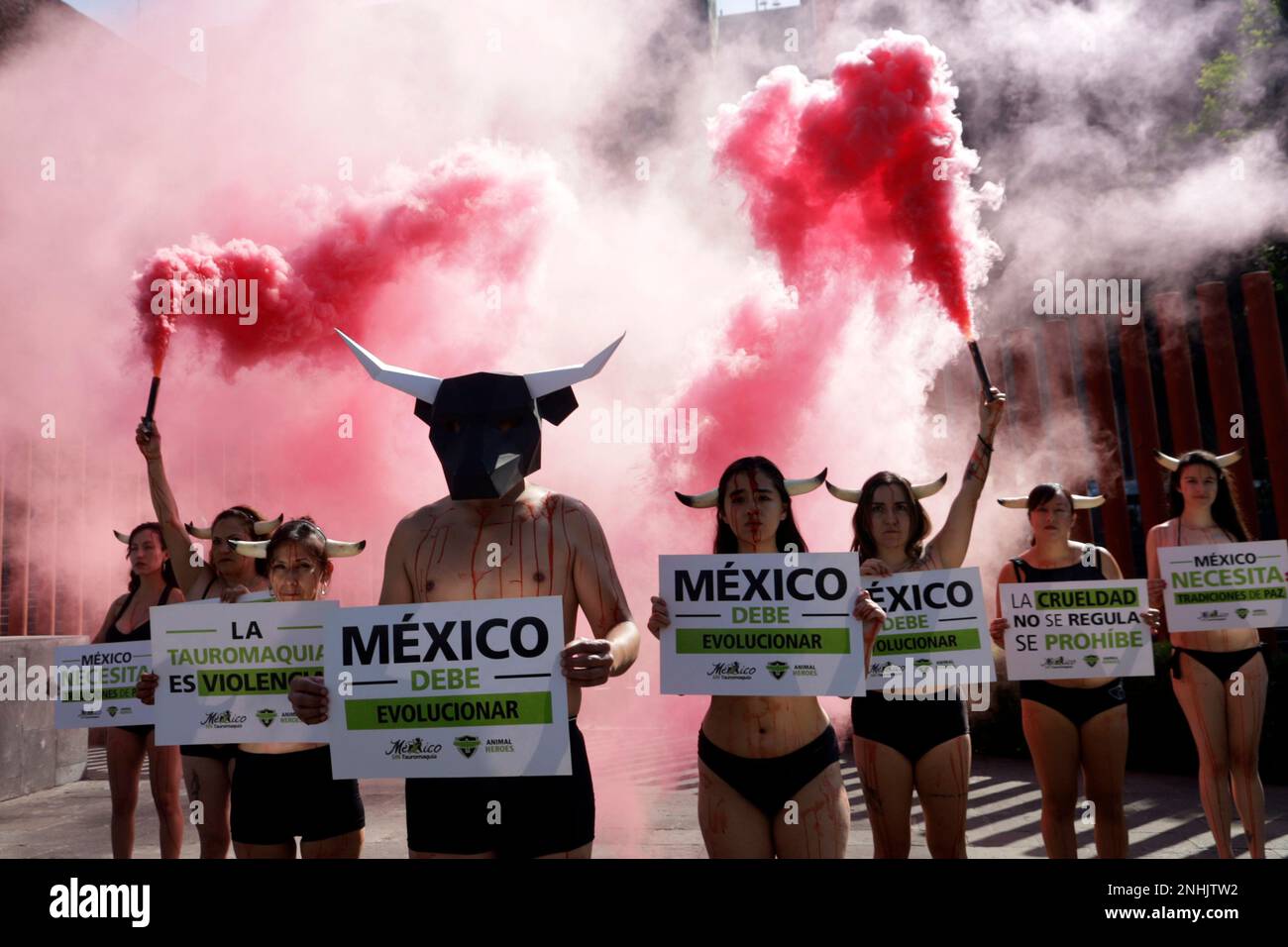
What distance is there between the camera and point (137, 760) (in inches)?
210

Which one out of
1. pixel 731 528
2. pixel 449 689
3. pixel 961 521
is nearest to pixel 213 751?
pixel 449 689

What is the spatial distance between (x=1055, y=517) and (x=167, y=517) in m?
4.56

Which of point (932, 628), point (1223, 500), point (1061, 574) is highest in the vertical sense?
point (1223, 500)

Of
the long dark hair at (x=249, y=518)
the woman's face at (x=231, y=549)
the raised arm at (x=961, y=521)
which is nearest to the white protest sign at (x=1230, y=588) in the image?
the raised arm at (x=961, y=521)

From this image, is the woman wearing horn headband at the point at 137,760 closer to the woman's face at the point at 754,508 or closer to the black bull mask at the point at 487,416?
the black bull mask at the point at 487,416

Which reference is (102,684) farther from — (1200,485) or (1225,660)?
(1200,485)

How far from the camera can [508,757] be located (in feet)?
10.7

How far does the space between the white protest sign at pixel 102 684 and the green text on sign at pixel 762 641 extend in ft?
9.88

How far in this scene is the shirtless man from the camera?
3.18 m

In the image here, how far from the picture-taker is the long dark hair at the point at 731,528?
157 inches

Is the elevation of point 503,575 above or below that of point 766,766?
above

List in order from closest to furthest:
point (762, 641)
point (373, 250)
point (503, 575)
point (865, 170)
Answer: point (503, 575) → point (762, 641) → point (865, 170) → point (373, 250)

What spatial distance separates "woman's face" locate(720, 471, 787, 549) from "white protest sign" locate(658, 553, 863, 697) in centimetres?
11
